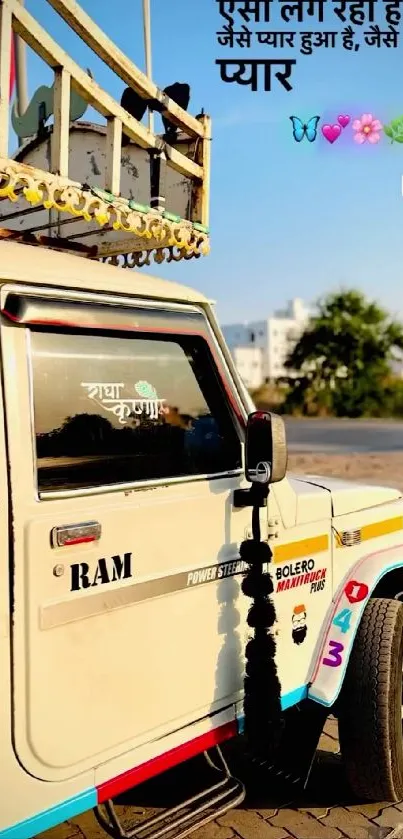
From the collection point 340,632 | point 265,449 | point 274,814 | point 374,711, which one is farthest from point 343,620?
point 265,449

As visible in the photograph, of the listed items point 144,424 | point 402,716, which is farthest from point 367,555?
point 144,424

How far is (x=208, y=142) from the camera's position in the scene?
313 centimetres

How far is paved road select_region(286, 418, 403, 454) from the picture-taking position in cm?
2170

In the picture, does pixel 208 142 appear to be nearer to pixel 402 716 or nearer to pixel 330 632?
pixel 330 632

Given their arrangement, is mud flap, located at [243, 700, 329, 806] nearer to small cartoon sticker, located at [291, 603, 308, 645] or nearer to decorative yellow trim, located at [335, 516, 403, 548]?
small cartoon sticker, located at [291, 603, 308, 645]

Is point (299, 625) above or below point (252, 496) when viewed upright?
below

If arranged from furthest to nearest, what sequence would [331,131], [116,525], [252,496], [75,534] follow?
[331,131], [252,496], [116,525], [75,534]

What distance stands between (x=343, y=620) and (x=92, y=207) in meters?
1.82

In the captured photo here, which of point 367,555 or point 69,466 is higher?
point 69,466

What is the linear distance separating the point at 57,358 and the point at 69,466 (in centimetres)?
30

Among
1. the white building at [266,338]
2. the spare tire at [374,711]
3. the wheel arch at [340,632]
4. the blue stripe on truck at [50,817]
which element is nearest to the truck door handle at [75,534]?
the blue stripe on truck at [50,817]

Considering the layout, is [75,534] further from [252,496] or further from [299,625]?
[299,625]

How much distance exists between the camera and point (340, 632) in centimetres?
304

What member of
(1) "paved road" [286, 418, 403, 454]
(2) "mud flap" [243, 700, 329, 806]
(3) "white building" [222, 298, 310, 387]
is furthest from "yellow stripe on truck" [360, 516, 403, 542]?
(3) "white building" [222, 298, 310, 387]
